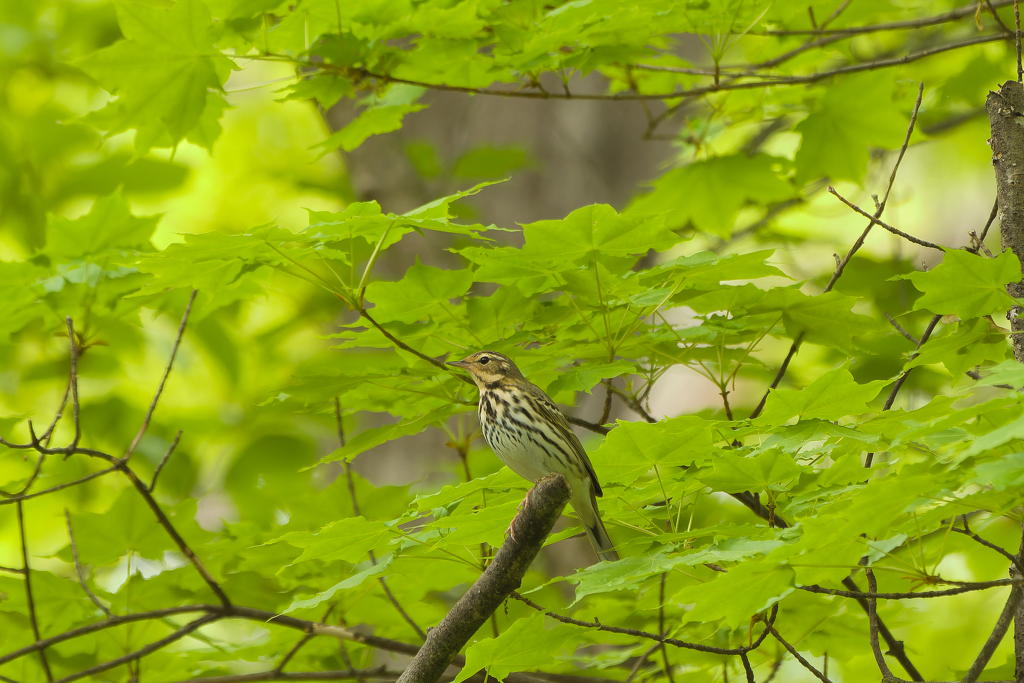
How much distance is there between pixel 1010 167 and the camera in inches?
91.8

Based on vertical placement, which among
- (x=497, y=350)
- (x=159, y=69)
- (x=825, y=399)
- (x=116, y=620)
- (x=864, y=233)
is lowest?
(x=116, y=620)

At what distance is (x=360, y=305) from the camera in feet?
7.27

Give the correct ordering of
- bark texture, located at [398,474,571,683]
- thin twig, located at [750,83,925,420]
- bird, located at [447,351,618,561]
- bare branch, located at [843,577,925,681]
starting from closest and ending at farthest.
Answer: bark texture, located at [398,474,571,683] < thin twig, located at [750,83,925,420] < bare branch, located at [843,577,925,681] < bird, located at [447,351,618,561]

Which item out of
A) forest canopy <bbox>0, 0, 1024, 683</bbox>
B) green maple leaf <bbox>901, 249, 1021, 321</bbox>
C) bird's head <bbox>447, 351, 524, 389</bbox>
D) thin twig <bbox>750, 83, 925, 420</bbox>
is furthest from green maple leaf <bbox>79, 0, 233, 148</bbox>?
green maple leaf <bbox>901, 249, 1021, 321</bbox>

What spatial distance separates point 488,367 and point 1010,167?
64.0 inches

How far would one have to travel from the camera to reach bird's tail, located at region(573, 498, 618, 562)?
7.88 feet

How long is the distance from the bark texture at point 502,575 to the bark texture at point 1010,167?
1.33 metres

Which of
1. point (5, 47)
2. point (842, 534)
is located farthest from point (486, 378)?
point (5, 47)

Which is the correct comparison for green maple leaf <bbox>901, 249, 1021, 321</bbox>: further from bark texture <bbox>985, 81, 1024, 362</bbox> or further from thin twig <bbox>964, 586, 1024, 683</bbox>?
thin twig <bbox>964, 586, 1024, 683</bbox>

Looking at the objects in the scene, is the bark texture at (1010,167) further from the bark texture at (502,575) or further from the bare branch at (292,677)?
the bare branch at (292,677)

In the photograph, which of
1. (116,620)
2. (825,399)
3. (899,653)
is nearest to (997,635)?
(899,653)

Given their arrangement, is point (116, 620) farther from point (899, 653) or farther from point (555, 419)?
point (899, 653)

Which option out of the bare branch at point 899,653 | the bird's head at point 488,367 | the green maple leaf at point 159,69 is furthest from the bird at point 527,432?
the green maple leaf at point 159,69

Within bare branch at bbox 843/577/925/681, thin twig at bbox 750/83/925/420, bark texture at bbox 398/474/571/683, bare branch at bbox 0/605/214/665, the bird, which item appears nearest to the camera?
bark texture at bbox 398/474/571/683
